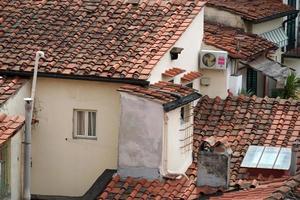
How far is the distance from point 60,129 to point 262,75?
1151 cm

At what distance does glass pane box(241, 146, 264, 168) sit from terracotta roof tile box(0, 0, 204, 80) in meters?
3.26

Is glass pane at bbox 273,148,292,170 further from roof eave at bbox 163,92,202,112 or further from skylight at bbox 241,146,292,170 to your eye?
roof eave at bbox 163,92,202,112

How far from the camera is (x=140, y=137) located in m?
27.0

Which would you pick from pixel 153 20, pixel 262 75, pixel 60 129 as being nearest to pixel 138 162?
pixel 60 129

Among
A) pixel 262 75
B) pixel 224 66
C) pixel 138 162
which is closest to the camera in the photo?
pixel 138 162

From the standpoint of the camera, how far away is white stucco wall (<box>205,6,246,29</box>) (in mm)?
39531

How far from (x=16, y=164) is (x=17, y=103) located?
61.2 inches

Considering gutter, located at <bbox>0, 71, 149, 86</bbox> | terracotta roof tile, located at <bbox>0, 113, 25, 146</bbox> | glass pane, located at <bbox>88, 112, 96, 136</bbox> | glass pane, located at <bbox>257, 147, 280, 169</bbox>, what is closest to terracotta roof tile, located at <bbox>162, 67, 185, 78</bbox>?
gutter, located at <bbox>0, 71, 149, 86</bbox>

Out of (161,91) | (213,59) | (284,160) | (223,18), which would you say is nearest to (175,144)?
(161,91)

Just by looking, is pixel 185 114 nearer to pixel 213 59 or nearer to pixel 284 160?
pixel 284 160

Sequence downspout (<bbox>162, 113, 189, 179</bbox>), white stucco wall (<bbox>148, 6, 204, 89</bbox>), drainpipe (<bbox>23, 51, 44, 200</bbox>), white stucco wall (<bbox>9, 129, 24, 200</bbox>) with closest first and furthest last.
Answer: drainpipe (<bbox>23, 51, 44, 200</bbox>), white stucco wall (<bbox>9, 129, 24, 200</bbox>), downspout (<bbox>162, 113, 189, 179</bbox>), white stucco wall (<bbox>148, 6, 204, 89</bbox>)

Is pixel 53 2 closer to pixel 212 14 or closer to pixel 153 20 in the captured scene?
pixel 153 20

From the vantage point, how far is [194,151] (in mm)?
29344

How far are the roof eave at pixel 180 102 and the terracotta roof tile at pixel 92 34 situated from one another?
0.87 metres
